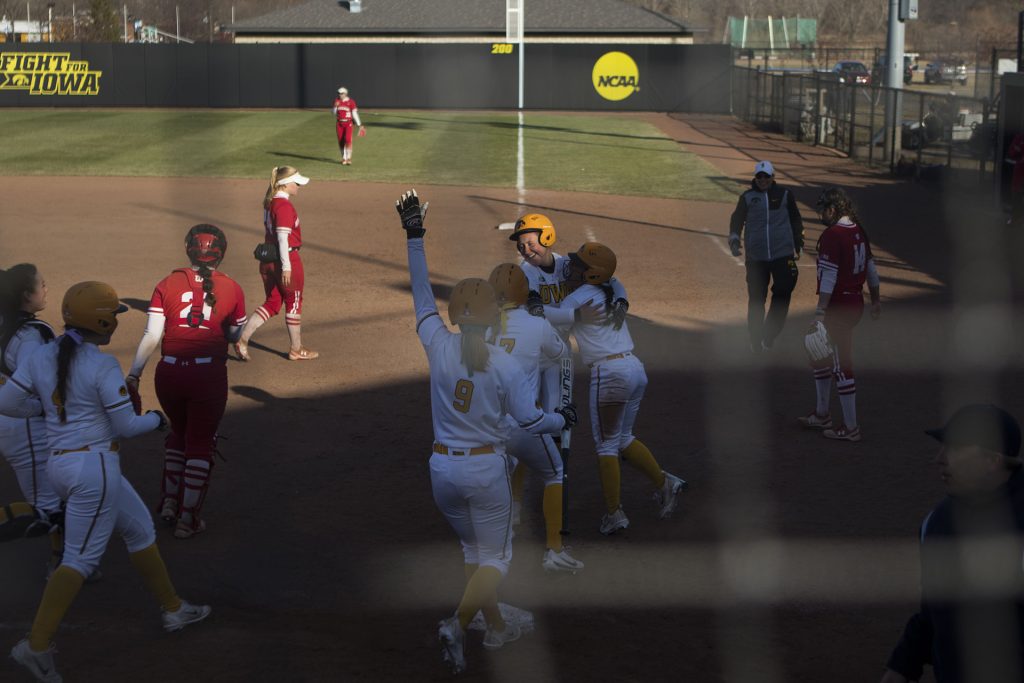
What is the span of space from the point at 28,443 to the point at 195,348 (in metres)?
1.26

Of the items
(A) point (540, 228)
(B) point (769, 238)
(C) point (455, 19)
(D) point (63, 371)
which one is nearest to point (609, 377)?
(A) point (540, 228)

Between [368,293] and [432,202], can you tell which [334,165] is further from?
[368,293]

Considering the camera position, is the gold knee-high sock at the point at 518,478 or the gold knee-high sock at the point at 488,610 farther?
the gold knee-high sock at the point at 518,478

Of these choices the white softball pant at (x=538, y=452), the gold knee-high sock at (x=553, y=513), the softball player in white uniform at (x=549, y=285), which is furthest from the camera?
the softball player in white uniform at (x=549, y=285)

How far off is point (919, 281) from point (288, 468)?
35.3ft

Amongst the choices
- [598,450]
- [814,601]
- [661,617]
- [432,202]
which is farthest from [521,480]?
[432,202]

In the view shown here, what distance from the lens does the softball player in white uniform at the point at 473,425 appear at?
5773mm

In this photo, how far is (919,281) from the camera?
1636 centimetres

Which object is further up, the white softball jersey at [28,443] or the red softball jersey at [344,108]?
the red softball jersey at [344,108]

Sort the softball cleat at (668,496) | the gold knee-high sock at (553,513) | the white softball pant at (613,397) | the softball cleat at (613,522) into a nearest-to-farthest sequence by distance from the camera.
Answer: the gold knee-high sock at (553,513) → the white softball pant at (613,397) → the softball cleat at (613,522) → the softball cleat at (668,496)

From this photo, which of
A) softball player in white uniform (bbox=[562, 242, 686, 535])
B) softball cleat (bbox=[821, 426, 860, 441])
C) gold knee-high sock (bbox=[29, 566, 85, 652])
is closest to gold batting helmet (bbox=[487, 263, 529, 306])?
softball player in white uniform (bbox=[562, 242, 686, 535])

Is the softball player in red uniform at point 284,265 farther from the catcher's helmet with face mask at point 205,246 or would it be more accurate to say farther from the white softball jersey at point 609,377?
the white softball jersey at point 609,377

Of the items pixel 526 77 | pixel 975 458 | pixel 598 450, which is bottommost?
pixel 598 450

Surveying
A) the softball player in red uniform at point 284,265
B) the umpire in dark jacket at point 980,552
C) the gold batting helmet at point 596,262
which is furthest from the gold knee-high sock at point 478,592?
the softball player in red uniform at point 284,265
